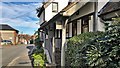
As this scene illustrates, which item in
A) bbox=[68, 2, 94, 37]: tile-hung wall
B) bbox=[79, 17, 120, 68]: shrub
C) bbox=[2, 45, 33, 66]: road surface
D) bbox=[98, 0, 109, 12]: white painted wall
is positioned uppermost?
bbox=[98, 0, 109, 12]: white painted wall

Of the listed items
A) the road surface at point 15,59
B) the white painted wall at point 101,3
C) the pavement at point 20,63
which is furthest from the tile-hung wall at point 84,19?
the road surface at point 15,59

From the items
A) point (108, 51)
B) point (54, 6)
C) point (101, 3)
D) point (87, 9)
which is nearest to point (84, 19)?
point (87, 9)

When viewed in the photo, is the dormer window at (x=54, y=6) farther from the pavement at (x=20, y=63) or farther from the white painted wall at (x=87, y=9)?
the white painted wall at (x=87, y=9)

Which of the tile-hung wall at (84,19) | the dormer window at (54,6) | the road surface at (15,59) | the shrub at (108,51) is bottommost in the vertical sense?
the road surface at (15,59)

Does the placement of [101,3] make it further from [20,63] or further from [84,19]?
[20,63]

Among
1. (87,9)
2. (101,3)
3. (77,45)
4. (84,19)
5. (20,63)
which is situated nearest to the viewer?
(77,45)

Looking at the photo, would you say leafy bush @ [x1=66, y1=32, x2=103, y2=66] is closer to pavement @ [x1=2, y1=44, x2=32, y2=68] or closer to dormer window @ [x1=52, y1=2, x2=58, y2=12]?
pavement @ [x1=2, y1=44, x2=32, y2=68]

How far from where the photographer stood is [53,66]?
12.7 m

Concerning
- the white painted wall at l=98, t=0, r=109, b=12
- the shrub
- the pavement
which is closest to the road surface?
the pavement

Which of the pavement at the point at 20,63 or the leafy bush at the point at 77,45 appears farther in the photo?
the pavement at the point at 20,63

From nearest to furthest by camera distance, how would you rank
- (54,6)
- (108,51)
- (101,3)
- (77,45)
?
(108,51) < (77,45) < (101,3) < (54,6)

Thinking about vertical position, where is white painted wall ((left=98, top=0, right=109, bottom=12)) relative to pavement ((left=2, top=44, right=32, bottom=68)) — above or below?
above

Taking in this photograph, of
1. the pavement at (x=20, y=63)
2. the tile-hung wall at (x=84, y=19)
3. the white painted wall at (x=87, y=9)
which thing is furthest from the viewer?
the pavement at (x=20, y=63)

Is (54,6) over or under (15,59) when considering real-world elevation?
over
